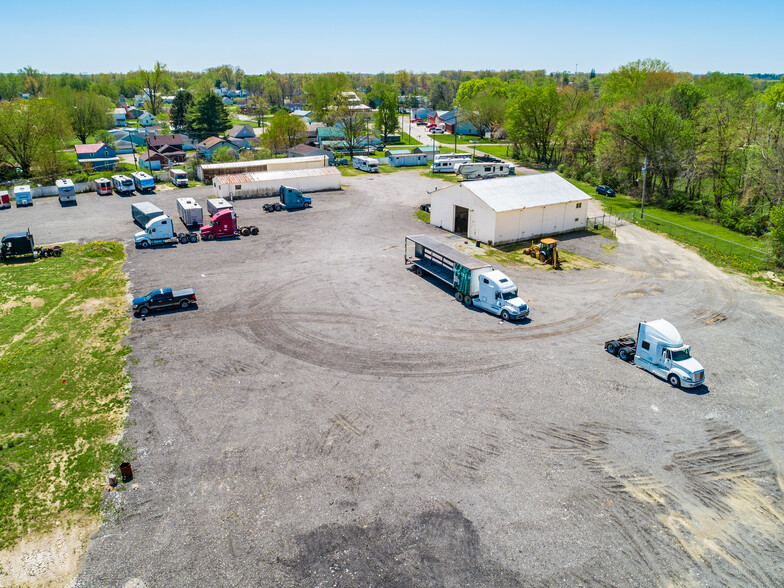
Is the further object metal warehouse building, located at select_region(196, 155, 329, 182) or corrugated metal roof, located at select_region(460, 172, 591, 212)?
metal warehouse building, located at select_region(196, 155, 329, 182)

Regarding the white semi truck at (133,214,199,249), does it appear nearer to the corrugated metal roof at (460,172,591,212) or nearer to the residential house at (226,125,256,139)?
the corrugated metal roof at (460,172,591,212)

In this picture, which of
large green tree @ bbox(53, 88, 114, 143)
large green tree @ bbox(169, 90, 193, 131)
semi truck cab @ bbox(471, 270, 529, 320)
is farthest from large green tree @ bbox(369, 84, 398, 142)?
semi truck cab @ bbox(471, 270, 529, 320)

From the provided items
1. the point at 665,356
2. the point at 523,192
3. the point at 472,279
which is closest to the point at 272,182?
the point at 523,192

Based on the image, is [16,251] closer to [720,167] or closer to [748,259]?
[748,259]

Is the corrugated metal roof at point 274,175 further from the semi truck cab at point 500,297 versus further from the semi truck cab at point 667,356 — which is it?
the semi truck cab at point 667,356

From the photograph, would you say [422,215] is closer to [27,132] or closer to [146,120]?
[27,132]

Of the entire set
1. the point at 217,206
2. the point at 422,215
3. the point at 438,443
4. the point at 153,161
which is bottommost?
the point at 438,443

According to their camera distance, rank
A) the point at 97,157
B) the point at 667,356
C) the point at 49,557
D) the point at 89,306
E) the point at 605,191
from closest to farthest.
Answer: the point at 49,557 < the point at 667,356 < the point at 89,306 < the point at 605,191 < the point at 97,157

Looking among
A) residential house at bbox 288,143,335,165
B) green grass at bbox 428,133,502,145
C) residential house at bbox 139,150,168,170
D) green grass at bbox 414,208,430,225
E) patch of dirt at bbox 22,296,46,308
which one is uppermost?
green grass at bbox 428,133,502,145
